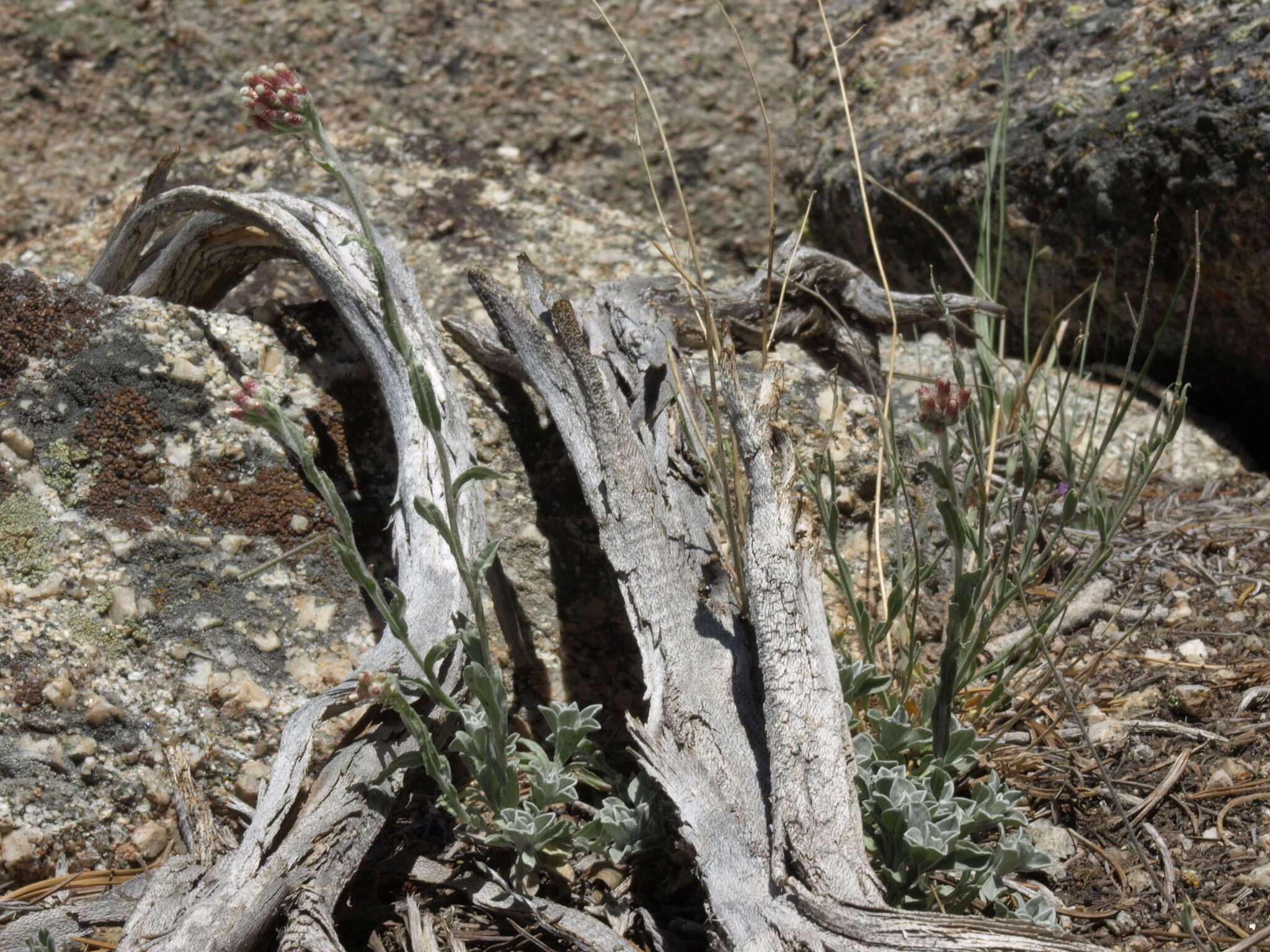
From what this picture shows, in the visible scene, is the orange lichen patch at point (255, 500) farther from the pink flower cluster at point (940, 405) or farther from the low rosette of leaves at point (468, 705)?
the pink flower cluster at point (940, 405)

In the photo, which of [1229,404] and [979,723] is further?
[1229,404]

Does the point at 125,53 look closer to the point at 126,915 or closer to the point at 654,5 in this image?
the point at 654,5

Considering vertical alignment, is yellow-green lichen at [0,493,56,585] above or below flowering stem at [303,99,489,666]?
below

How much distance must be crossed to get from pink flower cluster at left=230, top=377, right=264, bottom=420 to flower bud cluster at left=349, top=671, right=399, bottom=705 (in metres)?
0.47

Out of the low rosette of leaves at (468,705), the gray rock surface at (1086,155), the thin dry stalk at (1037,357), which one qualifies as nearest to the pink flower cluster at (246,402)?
the low rosette of leaves at (468,705)

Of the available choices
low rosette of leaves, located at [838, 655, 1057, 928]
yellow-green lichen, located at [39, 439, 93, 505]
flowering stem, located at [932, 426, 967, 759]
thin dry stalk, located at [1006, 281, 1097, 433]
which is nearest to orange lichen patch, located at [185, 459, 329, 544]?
yellow-green lichen, located at [39, 439, 93, 505]

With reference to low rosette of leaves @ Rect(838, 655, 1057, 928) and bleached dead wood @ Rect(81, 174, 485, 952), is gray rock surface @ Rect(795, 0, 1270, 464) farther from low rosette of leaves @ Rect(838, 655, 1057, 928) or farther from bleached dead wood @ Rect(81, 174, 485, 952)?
bleached dead wood @ Rect(81, 174, 485, 952)

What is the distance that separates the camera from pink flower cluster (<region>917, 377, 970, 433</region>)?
5.54 feet

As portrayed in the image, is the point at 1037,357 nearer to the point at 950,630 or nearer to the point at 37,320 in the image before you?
the point at 950,630

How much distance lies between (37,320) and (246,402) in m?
1.35

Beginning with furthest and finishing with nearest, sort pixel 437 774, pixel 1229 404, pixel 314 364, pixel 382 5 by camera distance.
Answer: pixel 382 5, pixel 1229 404, pixel 314 364, pixel 437 774

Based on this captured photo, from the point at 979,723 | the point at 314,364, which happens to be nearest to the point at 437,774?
the point at 979,723

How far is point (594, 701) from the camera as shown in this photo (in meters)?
2.59

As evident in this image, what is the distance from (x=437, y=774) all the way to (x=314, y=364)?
1426 millimetres
